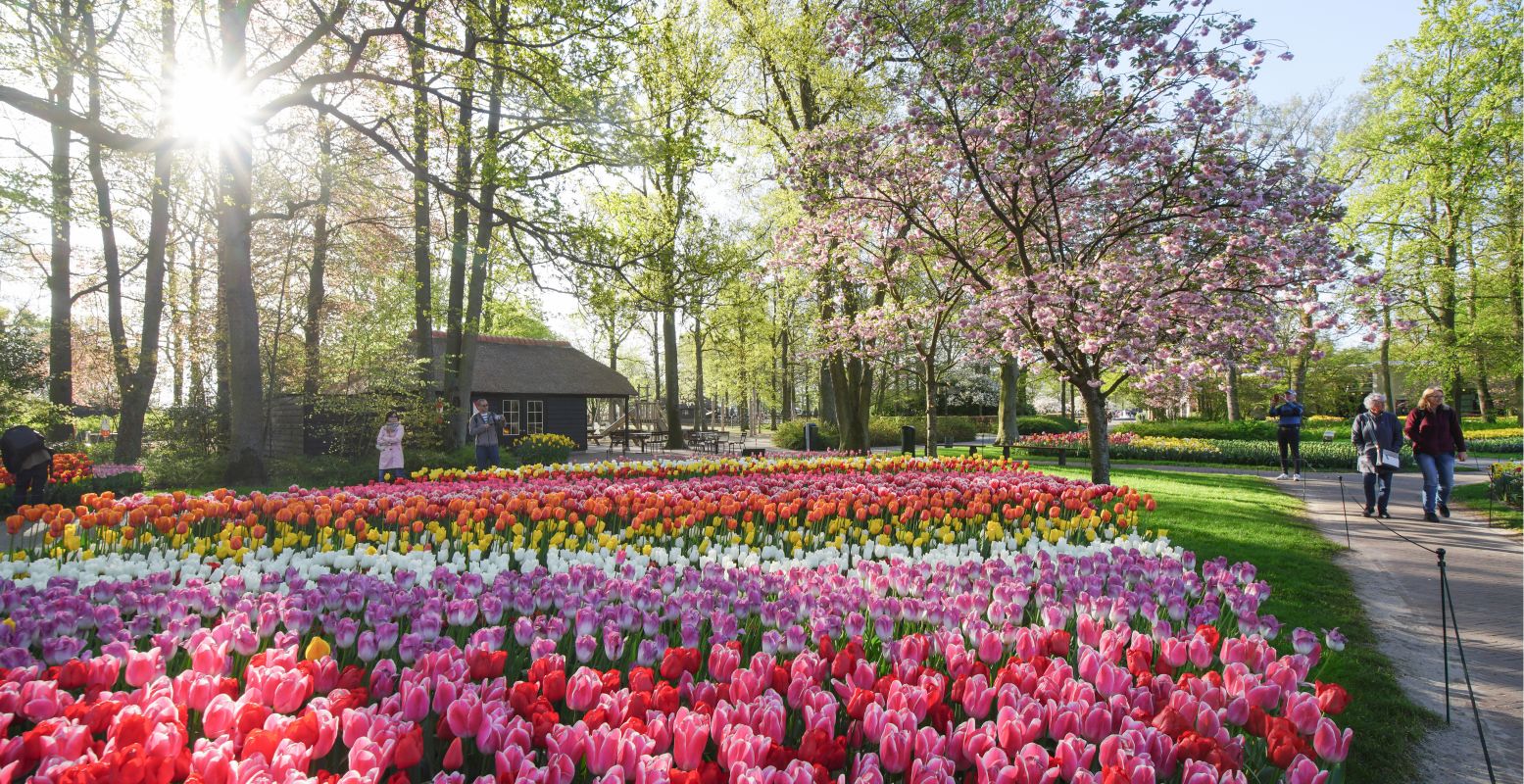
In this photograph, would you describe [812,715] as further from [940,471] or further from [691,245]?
[691,245]

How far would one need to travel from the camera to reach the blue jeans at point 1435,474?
1036 cm

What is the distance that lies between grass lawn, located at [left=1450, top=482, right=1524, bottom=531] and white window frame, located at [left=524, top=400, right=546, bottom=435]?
24417 millimetres

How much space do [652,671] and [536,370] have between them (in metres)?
26.4

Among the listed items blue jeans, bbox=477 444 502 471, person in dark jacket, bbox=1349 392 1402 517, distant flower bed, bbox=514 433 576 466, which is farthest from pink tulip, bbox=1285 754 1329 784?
distant flower bed, bbox=514 433 576 466

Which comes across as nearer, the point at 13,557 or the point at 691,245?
the point at 13,557

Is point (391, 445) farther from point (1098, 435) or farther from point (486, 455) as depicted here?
point (1098, 435)

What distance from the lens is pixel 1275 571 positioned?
22.1 feet

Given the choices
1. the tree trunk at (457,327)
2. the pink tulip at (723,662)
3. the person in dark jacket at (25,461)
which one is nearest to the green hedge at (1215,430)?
the tree trunk at (457,327)

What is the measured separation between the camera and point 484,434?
1332cm

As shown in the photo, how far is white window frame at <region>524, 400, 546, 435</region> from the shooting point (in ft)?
88.3

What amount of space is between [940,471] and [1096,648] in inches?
280

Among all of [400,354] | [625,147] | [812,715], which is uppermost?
[625,147]

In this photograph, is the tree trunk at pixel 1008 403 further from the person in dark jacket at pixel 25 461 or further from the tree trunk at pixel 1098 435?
the person in dark jacket at pixel 25 461

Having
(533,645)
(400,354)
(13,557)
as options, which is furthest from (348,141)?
(533,645)
